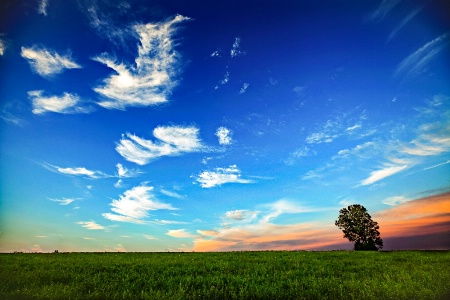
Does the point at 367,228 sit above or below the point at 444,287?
above

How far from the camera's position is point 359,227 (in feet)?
201

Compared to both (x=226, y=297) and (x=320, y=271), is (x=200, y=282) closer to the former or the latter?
(x=226, y=297)

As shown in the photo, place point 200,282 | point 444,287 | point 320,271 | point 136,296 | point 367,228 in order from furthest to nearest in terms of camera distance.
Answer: point 367,228
point 320,271
point 200,282
point 444,287
point 136,296

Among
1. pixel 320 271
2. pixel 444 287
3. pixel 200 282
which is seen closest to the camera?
pixel 444 287

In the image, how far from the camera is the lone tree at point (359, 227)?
59.9 metres

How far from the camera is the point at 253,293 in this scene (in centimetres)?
828

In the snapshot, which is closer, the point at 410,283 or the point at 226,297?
the point at 226,297

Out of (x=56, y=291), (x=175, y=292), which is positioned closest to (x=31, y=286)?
(x=56, y=291)

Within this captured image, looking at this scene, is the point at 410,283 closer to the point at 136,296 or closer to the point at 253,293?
the point at 253,293

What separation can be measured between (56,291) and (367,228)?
216 feet

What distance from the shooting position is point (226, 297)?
26.3 feet

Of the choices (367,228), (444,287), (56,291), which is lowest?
(444,287)

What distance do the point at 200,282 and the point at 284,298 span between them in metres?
3.48

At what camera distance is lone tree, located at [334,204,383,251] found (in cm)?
5994
